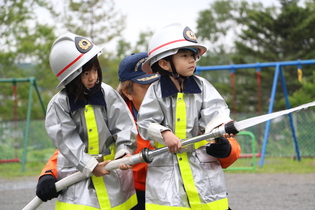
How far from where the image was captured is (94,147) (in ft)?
10.2

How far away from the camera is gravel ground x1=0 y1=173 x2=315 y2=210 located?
5977mm

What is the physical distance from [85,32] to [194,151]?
76.2ft

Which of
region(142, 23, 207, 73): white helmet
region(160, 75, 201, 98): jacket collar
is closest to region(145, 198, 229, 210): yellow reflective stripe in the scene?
region(160, 75, 201, 98): jacket collar

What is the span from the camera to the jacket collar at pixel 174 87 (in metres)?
2.94

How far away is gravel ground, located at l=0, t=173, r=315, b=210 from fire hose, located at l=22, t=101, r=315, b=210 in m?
3.15

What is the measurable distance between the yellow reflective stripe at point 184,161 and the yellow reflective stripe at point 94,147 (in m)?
0.53

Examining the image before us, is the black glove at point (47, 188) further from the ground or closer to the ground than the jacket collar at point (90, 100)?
closer to the ground

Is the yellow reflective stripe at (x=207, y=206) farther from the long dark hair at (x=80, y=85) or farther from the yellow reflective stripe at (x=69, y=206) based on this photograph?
the long dark hair at (x=80, y=85)

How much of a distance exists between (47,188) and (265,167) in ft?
24.7

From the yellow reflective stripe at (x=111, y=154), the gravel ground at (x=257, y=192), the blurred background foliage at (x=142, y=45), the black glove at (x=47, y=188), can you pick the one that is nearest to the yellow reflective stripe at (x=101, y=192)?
the yellow reflective stripe at (x=111, y=154)

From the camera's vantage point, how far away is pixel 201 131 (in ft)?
10.0


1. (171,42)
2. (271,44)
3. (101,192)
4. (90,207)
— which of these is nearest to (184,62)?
(171,42)

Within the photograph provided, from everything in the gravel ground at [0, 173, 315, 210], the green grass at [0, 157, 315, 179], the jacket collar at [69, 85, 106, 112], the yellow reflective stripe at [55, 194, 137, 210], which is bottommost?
the green grass at [0, 157, 315, 179]

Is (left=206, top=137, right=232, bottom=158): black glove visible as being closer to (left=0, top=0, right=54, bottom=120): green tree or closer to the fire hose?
the fire hose
